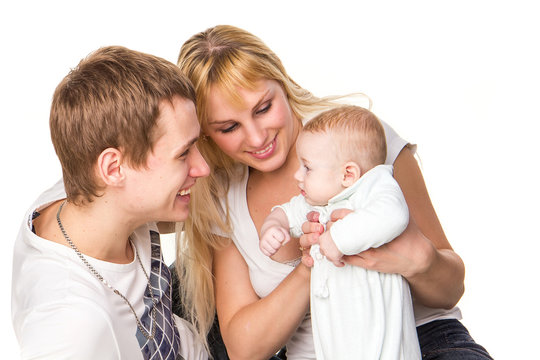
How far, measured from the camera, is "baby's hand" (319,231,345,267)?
2.20 meters

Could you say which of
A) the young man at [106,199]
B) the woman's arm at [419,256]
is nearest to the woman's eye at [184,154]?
the young man at [106,199]

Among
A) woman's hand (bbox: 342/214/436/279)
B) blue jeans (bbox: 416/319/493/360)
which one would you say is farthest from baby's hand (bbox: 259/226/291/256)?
blue jeans (bbox: 416/319/493/360)

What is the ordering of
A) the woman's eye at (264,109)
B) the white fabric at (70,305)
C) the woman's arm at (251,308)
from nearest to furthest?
the white fabric at (70,305)
the woman's arm at (251,308)
the woman's eye at (264,109)

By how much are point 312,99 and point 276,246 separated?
31.6 inches

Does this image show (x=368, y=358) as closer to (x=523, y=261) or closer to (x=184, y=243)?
(x=184, y=243)

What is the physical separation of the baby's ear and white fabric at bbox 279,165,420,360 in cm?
3

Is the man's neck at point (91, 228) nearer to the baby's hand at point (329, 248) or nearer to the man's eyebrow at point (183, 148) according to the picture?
the man's eyebrow at point (183, 148)

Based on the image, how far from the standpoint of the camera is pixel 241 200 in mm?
2928

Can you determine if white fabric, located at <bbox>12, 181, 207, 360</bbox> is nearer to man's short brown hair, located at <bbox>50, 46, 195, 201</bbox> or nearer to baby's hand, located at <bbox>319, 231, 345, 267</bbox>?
man's short brown hair, located at <bbox>50, 46, 195, 201</bbox>

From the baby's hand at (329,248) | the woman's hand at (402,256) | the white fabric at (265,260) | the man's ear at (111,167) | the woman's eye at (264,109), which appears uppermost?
the woman's eye at (264,109)

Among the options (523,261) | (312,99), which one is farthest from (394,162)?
(523,261)

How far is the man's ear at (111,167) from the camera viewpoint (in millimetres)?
2264

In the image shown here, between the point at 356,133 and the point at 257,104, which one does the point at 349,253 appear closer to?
the point at 356,133

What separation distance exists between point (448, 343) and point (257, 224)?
829mm
